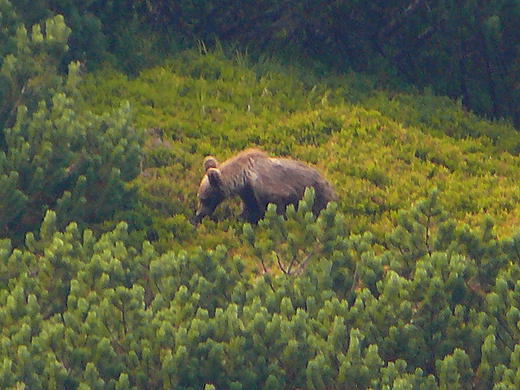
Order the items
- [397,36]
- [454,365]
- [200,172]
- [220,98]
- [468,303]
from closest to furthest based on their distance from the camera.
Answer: [454,365]
[468,303]
[200,172]
[220,98]
[397,36]

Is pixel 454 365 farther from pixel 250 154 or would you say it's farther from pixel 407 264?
pixel 250 154

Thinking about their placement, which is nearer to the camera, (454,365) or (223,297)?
(454,365)

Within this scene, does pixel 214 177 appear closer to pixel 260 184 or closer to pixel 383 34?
pixel 260 184

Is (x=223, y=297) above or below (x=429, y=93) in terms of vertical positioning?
above

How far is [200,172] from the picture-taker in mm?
11406

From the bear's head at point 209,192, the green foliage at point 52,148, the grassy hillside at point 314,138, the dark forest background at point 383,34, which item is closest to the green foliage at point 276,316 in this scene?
the green foliage at point 52,148

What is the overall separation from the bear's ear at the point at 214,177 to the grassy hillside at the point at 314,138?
0.51m

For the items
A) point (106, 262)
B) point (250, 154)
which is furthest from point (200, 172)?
point (106, 262)

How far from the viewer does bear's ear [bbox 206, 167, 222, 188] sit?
9.90 meters

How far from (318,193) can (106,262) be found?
9.23ft

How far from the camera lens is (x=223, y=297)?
25.6 feet

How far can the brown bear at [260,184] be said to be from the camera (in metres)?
9.91

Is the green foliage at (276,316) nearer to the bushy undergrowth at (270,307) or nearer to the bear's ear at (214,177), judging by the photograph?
the bushy undergrowth at (270,307)

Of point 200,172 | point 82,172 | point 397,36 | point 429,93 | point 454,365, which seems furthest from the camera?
point 397,36
